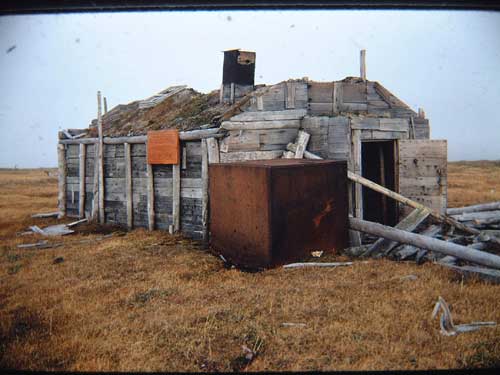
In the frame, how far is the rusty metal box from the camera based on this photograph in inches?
208

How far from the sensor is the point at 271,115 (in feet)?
25.4

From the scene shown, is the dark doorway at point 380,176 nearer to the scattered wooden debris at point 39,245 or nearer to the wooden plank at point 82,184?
the scattered wooden debris at point 39,245

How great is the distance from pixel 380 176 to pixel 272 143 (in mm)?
3390

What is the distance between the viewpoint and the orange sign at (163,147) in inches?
337

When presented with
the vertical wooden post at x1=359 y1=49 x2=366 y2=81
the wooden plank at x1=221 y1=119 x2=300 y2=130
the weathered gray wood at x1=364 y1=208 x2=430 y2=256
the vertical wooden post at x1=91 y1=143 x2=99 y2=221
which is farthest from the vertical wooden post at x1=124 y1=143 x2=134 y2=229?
the vertical wooden post at x1=359 y1=49 x2=366 y2=81

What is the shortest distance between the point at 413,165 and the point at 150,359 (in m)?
7.29

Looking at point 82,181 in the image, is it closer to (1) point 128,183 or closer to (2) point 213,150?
(1) point 128,183

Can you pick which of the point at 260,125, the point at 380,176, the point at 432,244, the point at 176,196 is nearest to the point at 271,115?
the point at 260,125

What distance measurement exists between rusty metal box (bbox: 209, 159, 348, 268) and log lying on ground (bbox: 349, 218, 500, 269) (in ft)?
1.36

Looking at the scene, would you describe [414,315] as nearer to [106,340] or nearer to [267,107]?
[106,340]

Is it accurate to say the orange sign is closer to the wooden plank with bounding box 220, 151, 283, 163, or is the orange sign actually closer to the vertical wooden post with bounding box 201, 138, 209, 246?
the vertical wooden post with bounding box 201, 138, 209, 246

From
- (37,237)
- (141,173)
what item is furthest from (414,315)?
(37,237)

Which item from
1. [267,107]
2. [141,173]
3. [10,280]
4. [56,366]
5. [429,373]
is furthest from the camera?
[141,173]

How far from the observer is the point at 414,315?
354cm
